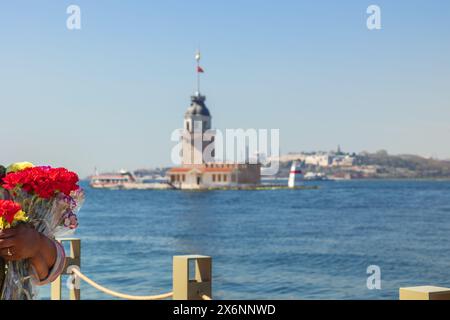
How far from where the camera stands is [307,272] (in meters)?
31.0

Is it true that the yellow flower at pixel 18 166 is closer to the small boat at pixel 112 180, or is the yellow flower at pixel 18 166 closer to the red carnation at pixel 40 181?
the red carnation at pixel 40 181

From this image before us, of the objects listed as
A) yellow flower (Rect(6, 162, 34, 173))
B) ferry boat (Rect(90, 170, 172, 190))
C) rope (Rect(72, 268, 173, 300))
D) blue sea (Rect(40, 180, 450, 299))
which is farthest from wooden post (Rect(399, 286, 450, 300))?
ferry boat (Rect(90, 170, 172, 190))

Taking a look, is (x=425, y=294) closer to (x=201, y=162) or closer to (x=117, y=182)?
(x=201, y=162)

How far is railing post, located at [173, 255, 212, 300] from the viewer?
5.99 m

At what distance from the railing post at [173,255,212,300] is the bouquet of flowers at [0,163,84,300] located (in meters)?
2.70

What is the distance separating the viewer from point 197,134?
14512cm

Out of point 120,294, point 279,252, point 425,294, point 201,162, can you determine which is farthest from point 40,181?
point 201,162

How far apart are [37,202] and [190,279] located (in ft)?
9.67

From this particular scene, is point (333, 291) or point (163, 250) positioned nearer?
point (333, 291)

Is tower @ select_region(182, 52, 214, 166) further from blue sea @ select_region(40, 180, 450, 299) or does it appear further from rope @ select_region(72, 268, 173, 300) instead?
rope @ select_region(72, 268, 173, 300)

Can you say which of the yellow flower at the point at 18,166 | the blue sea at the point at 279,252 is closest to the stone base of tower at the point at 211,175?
the blue sea at the point at 279,252

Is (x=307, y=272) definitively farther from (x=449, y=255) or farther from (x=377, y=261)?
(x=449, y=255)
